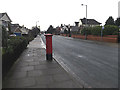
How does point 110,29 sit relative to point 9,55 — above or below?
above

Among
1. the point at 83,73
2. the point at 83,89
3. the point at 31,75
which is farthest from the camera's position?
the point at 83,73

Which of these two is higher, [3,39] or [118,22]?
[118,22]

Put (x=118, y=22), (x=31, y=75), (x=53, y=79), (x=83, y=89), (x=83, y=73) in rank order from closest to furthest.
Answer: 1. (x=83, y=89)
2. (x=53, y=79)
3. (x=31, y=75)
4. (x=83, y=73)
5. (x=118, y=22)

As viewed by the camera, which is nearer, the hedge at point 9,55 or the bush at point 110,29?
the hedge at point 9,55

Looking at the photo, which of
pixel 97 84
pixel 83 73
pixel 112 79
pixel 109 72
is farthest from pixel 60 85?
pixel 109 72

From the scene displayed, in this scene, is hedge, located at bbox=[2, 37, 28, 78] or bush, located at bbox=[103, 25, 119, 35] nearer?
hedge, located at bbox=[2, 37, 28, 78]

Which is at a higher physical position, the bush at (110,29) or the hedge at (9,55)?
the bush at (110,29)

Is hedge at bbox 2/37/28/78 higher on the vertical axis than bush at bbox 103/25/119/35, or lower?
lower

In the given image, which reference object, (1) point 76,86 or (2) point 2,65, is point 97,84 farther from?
(2) point 2,65

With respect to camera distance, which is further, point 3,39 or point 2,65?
point 3,39

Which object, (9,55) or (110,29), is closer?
(9,55)

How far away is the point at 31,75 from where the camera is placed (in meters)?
4.16

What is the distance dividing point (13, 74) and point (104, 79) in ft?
11.6

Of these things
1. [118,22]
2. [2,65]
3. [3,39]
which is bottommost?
[2,65]
